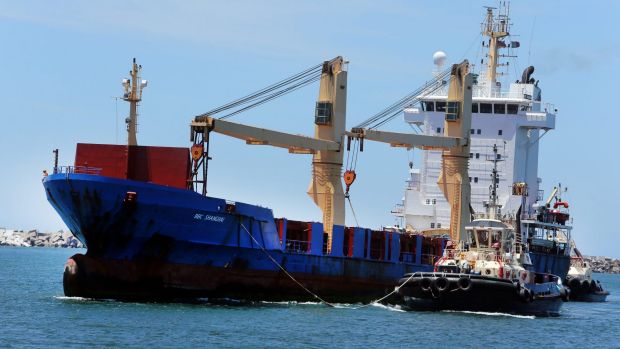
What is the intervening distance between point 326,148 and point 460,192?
789 cm

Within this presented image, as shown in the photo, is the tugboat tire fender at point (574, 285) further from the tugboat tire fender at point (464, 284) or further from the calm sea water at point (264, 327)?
the tugboat tire fender at point (464, 284)

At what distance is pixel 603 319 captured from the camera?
4816 centimetres

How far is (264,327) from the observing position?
34156mm

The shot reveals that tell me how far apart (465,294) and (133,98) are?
1254cm

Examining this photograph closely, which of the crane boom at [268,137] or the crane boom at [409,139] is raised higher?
the crane boom at [409,139]

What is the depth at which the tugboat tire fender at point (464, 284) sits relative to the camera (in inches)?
1578

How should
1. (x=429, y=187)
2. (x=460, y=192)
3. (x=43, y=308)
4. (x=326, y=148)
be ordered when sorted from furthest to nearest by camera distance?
(x=429, y=187), (x=460, y=192), (x=326, y=148), (x=43, y=308)

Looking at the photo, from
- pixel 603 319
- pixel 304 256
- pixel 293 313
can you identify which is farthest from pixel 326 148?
pixel 603 319

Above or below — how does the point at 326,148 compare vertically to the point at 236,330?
above

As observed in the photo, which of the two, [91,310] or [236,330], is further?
[91,310]

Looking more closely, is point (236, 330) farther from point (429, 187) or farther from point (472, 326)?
point (429, 187)

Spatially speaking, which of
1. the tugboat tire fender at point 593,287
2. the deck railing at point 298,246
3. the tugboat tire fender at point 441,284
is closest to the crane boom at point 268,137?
the deck railing at point 298,246

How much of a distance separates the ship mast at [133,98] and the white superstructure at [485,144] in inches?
764

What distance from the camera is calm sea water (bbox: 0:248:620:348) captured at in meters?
30.8
